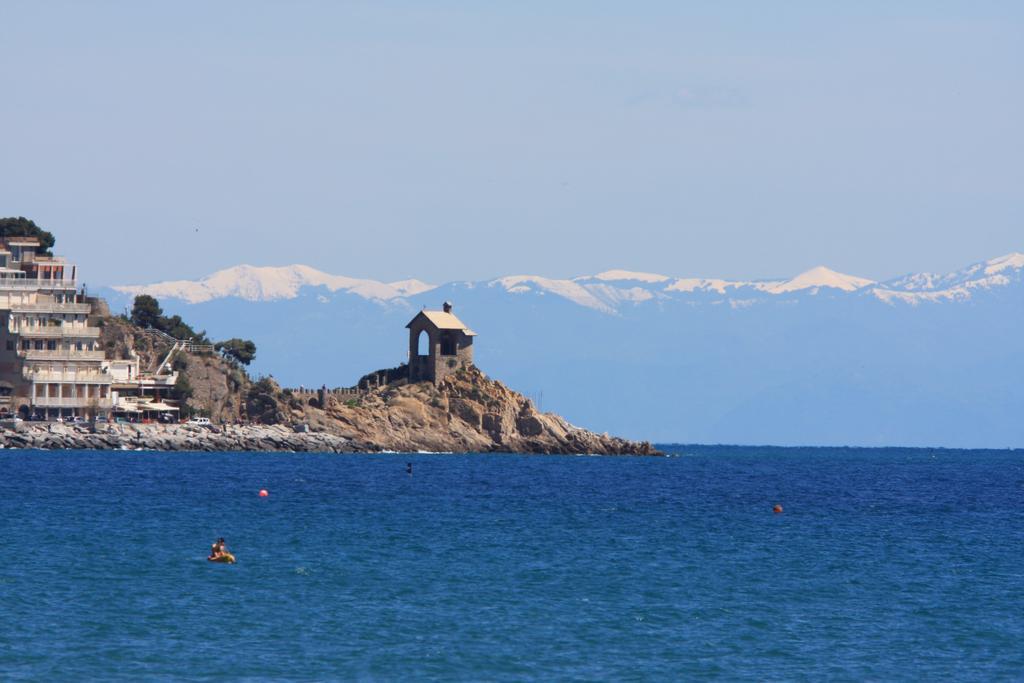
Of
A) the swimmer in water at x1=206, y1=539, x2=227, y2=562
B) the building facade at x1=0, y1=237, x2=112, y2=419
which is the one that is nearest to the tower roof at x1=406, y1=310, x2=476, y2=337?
the building facade at x1=0, y1=237, x2=112, y2=419

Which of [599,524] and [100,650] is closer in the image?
[100,650]

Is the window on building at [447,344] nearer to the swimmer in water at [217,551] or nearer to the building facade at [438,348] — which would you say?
the building facade at [438,348]

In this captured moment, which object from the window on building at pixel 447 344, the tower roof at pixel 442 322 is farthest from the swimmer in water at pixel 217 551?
the window on building at pixel 447 344

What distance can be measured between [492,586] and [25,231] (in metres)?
150

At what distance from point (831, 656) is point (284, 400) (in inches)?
5547

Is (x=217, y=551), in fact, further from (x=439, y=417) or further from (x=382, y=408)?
(x=439, y=417)

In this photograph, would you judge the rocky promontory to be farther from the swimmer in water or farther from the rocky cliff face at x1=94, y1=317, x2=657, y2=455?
the swimmer in water

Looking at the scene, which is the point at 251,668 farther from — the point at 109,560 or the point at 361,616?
the point at 109,560

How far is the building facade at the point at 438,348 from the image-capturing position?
7377 inches

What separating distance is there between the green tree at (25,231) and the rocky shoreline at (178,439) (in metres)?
37.3

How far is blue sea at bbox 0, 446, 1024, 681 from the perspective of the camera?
151 feet

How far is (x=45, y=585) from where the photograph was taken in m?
56.6

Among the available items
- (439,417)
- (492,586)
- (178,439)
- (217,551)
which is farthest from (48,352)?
(492,586)

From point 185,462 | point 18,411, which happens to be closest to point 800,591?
point 185,462
